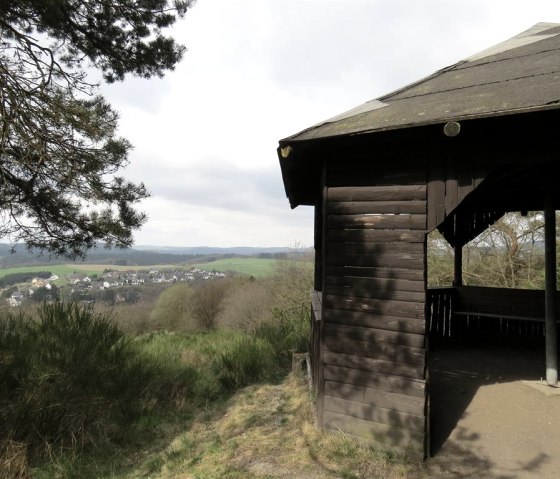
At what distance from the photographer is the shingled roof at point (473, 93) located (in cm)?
335

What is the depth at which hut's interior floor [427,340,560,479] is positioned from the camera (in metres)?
3.58

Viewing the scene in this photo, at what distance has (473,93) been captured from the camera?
12.9ft

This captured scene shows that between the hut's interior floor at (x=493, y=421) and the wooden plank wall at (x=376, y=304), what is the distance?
42 centimetres

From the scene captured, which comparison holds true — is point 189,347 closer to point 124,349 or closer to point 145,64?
point 124,349

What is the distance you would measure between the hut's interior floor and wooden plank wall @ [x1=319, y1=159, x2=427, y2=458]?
420mm

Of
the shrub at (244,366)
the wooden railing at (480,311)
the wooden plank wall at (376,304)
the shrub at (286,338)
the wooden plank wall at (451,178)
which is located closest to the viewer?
the wooden plank wall at (451,178)

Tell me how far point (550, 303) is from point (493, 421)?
180 centimetres

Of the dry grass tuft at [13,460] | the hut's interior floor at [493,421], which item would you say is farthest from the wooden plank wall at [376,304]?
the dry grass tuft at [13,460]

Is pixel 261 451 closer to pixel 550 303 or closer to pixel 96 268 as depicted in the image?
pixel 550 303

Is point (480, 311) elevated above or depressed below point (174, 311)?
above

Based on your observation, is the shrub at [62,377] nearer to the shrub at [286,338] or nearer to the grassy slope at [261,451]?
the grassy slope at [261,451]

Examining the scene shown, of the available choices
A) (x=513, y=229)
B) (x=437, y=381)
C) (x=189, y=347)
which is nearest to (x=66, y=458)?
(x=437, y=381)

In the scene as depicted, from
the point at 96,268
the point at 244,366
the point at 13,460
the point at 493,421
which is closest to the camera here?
the point at 493,421

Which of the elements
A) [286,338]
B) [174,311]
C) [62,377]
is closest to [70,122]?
[62,377]
